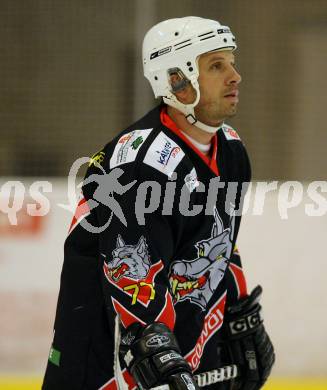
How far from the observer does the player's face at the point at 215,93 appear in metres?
2.89

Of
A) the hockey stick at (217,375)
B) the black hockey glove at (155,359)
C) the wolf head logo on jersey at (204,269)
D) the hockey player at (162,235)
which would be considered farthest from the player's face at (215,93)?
the hockey stick at (217,375)

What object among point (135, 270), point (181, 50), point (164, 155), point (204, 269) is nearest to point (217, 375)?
point (204, 269)

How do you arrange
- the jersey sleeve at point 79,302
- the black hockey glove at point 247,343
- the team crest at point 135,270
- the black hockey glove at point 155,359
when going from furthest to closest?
1. the black hockey glove at point 247,343
2. the jersey sleeve at point 79,302
3. the team crest at point 135,270
4. the black hockey glove at point 155,359

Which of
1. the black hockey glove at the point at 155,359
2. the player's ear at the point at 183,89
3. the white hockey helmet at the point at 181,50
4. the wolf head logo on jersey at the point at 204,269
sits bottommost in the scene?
the black hockey glove at the point at 155,359

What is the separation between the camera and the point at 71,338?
287 centimetres

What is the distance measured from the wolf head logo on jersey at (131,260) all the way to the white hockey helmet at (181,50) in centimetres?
46

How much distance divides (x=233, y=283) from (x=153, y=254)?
726 millimetres

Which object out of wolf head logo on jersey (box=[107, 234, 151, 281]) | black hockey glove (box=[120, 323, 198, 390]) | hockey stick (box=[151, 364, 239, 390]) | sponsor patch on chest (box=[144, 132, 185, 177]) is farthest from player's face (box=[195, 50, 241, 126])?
hockey stick (box=[151, 364, 239, 390])

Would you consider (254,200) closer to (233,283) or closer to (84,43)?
(84,43)

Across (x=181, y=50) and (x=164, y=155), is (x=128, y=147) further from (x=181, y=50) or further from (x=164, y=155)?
(x=181, y=50)

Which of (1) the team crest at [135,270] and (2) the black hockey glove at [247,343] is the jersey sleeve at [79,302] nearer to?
(1) the team crest at [135,270]

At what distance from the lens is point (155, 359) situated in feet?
8.18

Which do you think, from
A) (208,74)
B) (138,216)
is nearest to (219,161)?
(208,74)

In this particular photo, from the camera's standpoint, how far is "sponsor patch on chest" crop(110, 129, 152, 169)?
2.70 m
